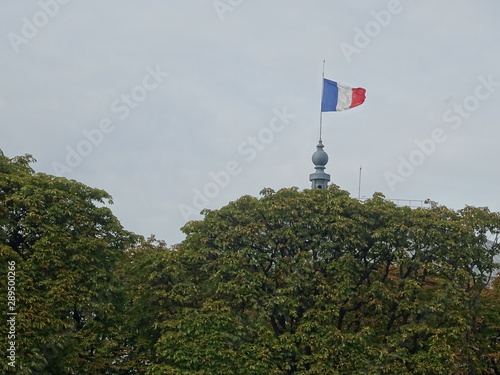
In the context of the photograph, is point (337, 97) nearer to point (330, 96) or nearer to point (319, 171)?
point (330, 96)

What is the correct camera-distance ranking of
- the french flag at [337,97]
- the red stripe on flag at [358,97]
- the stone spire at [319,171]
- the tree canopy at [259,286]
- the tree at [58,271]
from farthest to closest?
the stone spire at [319,171]
the french flag at [337,97]
the red stripe on flag at [358,97]
the tree canopy at [259,286]
the tree at [58,271]

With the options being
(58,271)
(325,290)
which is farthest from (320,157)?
(58,271)

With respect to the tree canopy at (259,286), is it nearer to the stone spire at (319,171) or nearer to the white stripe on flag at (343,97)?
the white stripe on flag at (343,97)

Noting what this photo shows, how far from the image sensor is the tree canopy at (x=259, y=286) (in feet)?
96.2

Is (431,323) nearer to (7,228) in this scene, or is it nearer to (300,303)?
(300,303)

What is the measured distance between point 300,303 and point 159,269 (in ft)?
21.6

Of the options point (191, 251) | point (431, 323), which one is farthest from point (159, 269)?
point (431, 323)

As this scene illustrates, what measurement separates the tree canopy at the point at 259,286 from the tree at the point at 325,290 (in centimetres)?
7

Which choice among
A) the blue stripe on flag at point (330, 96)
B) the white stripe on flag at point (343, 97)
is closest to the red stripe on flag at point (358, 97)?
Result: the white stripe on flag at point (343, 97)

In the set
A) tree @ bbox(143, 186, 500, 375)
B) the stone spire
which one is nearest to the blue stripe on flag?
tree @ bbox(143, 186, 500, 375)

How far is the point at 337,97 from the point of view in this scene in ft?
134

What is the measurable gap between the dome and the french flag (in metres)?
9.63

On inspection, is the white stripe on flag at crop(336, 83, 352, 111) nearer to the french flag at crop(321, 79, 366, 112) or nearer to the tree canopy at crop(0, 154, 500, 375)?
the french flag at crop(321, 79, 366, 112)

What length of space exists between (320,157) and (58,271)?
25.3 m
